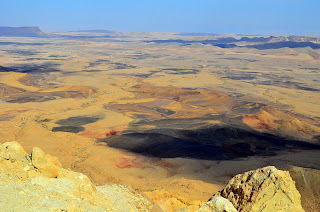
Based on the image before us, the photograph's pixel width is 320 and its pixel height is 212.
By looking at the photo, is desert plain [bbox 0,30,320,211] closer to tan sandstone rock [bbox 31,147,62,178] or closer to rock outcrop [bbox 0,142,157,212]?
rock outcrop [bbox 0,142,157,212]

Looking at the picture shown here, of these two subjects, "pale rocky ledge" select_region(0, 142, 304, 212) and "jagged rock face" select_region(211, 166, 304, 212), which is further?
"jagged rock face" select_region(211, 166, 304, 212)

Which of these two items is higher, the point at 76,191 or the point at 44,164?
the point at 44,164

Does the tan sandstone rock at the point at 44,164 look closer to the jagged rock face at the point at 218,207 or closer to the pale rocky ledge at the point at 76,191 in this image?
the pale rocky ledge at the point at 76,191

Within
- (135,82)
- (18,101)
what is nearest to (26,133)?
(18,101)

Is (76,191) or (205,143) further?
(205,143)

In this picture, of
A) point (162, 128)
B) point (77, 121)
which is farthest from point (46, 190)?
point (77, 121)

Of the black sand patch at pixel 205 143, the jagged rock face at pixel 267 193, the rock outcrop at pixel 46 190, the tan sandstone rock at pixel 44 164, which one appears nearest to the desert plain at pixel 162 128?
the black sand patch at pixel 205 143

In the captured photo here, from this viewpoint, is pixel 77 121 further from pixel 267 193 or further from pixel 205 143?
pixel 267 193

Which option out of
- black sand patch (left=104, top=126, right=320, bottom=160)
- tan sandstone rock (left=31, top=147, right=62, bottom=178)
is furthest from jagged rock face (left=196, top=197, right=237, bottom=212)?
black sand patch (left=104, top=126, right=320, bottom=160)
